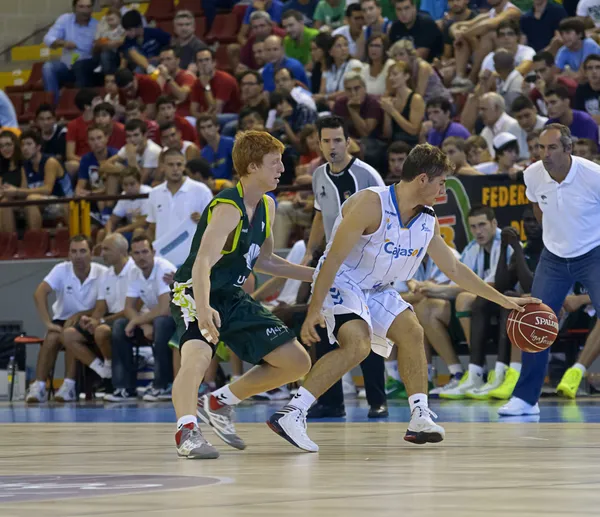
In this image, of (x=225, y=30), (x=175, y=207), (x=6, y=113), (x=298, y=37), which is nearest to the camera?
(x=175, y=207)

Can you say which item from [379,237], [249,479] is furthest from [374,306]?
[249,479]

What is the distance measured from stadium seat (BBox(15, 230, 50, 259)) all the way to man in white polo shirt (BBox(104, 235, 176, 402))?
282cm

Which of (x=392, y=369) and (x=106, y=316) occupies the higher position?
(x=106, y=316)

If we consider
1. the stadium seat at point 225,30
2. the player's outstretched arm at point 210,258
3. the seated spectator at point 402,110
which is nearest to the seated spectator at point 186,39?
the stadium seat at point 225,30

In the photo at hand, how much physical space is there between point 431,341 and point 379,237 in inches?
243

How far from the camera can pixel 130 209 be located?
1664cm

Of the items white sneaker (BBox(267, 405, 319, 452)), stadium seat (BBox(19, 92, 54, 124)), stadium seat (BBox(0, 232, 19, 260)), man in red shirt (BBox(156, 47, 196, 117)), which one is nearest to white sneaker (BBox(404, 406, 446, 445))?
white sneaker (BBox(267, 405, 319, 452))

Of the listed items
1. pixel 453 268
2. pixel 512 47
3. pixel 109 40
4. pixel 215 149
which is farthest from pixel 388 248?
pixel 109 40

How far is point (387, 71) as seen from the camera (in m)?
16.2

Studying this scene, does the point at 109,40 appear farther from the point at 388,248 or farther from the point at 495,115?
the point at 388,248

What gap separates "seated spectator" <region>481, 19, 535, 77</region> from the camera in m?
15.6

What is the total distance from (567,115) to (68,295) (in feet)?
21.0

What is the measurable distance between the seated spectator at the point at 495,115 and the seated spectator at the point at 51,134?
23.5ft

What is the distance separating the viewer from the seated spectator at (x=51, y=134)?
19.4 m
